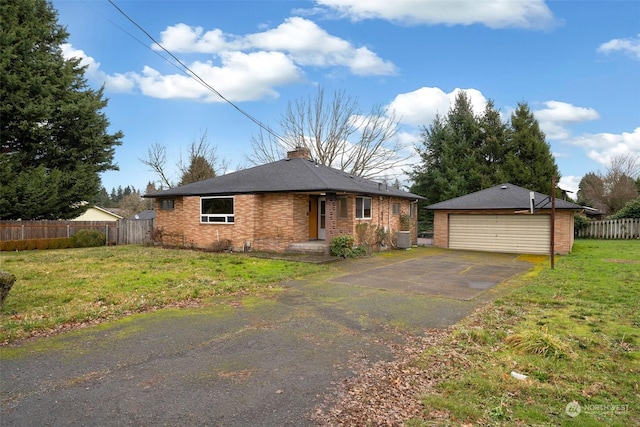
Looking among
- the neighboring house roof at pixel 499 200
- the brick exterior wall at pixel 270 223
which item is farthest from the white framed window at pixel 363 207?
the neighboring house roof at pixel 499 200

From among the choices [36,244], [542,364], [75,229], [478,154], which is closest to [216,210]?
[75,229]

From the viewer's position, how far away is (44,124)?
840 inches

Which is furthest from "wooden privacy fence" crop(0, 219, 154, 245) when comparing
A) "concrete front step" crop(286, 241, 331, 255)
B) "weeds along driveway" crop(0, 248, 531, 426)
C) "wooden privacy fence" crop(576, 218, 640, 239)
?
"wooden privacy fence" crop(576, 218, 640, 239)

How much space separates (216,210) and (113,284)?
27.4ft

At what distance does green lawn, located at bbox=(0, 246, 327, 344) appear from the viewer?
6039 millimetres

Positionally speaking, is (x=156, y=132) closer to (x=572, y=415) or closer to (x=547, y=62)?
(x=547, y=62)

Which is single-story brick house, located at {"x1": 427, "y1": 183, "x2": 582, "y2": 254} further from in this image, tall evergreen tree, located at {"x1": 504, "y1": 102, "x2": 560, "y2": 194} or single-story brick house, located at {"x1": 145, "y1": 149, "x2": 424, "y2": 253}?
tall evergreen tree, located at {"x1": 504, "y1": 102, "x2": 560, "y2": 194}

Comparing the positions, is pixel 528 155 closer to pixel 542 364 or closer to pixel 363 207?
pixel 363 207

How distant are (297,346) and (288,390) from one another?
1.22m

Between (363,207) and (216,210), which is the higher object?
(363,207)

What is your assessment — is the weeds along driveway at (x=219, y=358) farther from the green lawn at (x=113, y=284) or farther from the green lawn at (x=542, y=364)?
the green lawn at (x=542, y=364)

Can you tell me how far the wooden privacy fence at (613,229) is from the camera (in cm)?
2372

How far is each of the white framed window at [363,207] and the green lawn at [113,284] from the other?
493 centimetres

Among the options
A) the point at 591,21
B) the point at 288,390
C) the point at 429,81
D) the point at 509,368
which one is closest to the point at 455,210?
the point at 429,81
